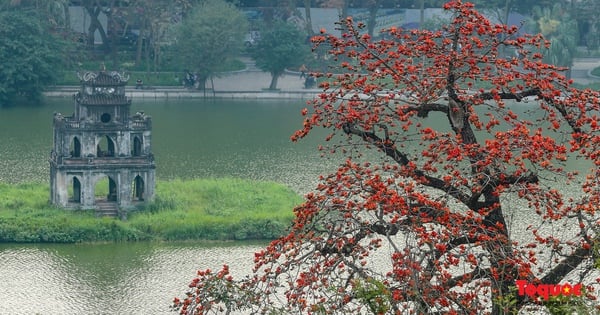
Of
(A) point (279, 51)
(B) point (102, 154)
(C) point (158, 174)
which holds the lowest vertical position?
(C) point (158, 174)

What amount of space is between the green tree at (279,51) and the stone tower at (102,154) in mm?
42745

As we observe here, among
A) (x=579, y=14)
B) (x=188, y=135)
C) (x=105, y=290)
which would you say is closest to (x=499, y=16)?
(x=579, y=14)

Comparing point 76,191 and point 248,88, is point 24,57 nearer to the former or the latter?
point 248,88

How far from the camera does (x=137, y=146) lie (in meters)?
54.6

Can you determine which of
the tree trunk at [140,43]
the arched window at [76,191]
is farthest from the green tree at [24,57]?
the arched window at [76,191]

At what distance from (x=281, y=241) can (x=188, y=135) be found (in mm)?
57239

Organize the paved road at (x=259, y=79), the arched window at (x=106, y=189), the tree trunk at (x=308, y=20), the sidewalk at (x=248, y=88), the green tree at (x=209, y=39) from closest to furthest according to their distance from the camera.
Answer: the arched window at (x=106, y=189), the green tree at (x=209, y=39), the sidewalk at (x=248, y=88), the paved road at (x=259, y=79), the tree trunk at (x=308, y=20)

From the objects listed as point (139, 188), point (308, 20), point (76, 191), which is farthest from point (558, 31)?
point (76, 191)

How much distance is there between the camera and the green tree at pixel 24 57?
289ft

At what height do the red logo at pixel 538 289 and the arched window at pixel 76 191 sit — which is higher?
the red logo at pixel 538 289

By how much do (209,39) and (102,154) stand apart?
134 feet

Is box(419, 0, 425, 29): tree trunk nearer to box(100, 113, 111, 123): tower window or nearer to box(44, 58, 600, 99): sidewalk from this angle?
box(44, 58, 600, 99): sidewalk

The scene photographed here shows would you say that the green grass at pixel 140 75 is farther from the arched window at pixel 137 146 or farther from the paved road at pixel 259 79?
the arched window at pixel 137 146

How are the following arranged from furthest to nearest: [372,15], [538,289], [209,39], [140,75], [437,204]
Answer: [372,15] → [140,75] → [209,39] → [437,204] → [538,289]
